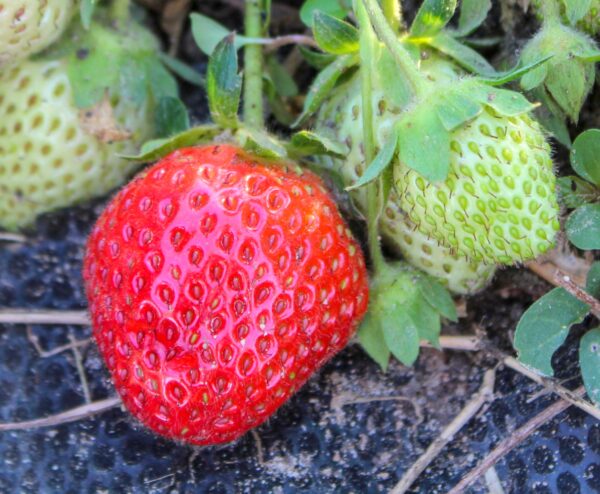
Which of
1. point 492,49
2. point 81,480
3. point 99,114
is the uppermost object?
point 492,49

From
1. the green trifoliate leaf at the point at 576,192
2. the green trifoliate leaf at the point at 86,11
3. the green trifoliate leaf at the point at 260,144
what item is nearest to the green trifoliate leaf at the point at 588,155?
the green trifoliate leaf at the point at 576,192

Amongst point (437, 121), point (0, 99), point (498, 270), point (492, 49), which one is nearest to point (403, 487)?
point (498, 270)

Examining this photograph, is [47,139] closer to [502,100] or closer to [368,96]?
[368,96]

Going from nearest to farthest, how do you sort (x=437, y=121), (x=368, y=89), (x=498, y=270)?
(x=437, y=121) → (x=368, y=89) → (x=498, y=270)

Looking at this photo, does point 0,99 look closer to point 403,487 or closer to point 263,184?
point 263,184

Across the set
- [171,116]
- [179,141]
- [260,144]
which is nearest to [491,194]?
[260,144]

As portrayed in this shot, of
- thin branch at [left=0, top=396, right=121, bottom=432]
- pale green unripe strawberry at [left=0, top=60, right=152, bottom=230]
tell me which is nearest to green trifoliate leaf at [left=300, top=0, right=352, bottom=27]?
pale green unripe strawberry at [left=0, top=60, right=152, bottom=230]

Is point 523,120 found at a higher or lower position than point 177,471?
higher

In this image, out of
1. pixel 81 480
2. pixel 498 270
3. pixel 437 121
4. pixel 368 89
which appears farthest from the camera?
pixel 498 270
